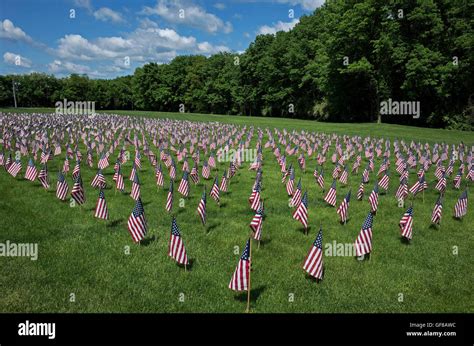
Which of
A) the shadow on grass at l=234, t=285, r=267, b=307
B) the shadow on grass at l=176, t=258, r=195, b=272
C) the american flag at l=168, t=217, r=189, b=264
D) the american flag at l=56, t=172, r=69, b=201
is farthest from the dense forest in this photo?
the shadow on grass at l=234, t=285, r=267, b=307

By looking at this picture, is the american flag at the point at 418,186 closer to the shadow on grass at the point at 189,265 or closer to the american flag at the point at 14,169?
the shadow on grass at the point at 189,265

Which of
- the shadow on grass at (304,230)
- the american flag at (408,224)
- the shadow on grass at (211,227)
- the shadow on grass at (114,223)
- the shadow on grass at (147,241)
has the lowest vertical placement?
the shadow on grass at (147,241)

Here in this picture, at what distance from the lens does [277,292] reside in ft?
29.2

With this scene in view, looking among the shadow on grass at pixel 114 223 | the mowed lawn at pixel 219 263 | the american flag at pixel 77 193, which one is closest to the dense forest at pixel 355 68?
the american flag at pixel 77 193

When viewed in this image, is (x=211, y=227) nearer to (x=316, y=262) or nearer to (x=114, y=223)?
(x=114, y=223)

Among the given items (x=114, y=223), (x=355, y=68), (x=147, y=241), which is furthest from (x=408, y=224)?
(x=355, y=68)

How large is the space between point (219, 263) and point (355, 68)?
170 feet

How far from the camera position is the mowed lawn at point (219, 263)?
27.9 feet

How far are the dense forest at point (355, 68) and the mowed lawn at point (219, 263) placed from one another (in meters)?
24.8

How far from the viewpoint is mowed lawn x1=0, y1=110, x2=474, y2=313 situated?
850 cm
